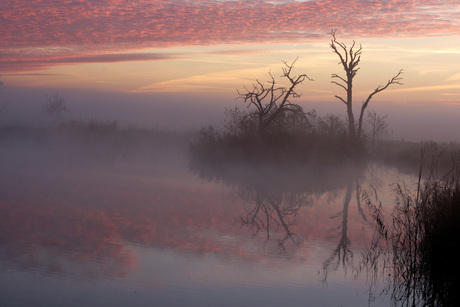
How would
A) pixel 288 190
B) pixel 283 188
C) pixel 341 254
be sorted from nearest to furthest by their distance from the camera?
pixel 341 254
pixel 288 190
pixel 283 188

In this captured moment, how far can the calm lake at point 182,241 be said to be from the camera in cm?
846

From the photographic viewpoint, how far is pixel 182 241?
12.2m

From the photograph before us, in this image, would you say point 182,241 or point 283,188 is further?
point 283,188

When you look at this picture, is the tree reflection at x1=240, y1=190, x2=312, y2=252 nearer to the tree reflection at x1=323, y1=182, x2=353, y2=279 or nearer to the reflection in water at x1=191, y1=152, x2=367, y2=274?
the reflection in water at x1=191, y1=152, x2=367, y2=274

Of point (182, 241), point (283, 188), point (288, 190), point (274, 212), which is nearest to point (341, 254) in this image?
point (182, 241)

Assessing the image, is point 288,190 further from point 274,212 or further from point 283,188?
point 274,212

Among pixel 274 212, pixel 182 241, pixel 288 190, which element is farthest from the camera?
pixel 288 190

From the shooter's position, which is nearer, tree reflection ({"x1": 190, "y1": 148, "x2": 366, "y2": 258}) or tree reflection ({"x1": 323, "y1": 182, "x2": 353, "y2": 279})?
tree reflection ({"x1": 323, "y1": 182, "x2": 353, "y2": 279})

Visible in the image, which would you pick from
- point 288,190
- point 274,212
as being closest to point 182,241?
point 274,212

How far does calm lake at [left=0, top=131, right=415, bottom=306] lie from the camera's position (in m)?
8.46

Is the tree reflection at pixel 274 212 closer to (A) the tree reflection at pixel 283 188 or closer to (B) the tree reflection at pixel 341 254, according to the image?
(A) the tree reflection at pixel 283 188

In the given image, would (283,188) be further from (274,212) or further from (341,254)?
(341,254)

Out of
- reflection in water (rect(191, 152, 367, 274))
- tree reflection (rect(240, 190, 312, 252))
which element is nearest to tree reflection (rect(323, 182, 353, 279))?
reflection in water (rect(191, 152, 367, 274))

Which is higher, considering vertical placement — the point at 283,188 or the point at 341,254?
the point at 341,254
